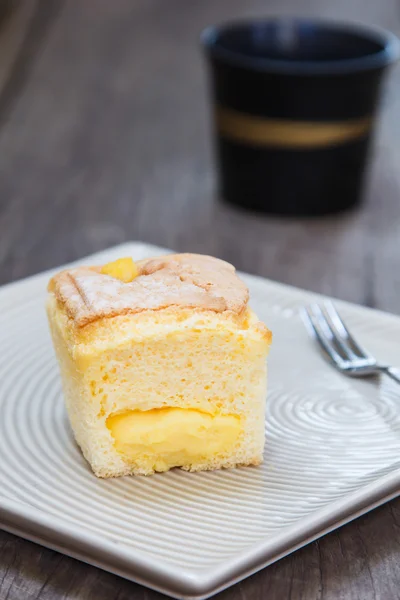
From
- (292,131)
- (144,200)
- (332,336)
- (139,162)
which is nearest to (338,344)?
(332,336)

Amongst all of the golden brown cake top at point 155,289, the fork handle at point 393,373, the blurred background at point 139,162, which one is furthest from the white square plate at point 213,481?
the blurred background at point 139,162

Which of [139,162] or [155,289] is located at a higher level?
[155,289]

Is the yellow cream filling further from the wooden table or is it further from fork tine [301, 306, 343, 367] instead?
fork tine [301, 306, 343, 367]

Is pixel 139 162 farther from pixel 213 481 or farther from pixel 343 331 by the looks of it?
pixel 213 481

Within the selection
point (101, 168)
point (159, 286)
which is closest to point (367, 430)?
point (159, 286)

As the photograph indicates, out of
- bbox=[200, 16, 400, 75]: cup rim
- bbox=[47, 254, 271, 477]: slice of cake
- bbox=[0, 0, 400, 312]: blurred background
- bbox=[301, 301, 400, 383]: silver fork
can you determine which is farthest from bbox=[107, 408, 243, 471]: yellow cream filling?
bbox=[200, 16, 400, 75]: cup rim

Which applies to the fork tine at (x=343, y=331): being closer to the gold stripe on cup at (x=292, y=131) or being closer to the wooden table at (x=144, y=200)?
the wooden table at (x=144, y=200)
